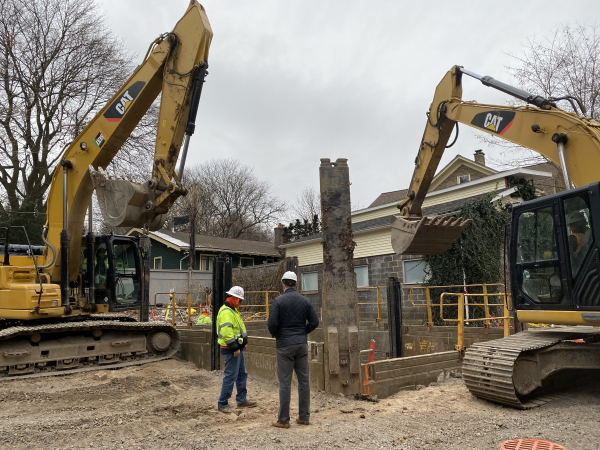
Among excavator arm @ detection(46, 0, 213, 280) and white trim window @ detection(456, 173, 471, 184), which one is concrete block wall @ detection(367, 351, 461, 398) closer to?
excavator arm @ detection(46, 0, 213, 280)

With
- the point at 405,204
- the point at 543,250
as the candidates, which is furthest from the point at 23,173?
the point at 543,250

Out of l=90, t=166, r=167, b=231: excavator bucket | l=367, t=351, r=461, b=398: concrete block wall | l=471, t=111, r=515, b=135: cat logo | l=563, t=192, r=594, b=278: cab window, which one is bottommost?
l=367, t=351, r=461, b=398: concrete block wall

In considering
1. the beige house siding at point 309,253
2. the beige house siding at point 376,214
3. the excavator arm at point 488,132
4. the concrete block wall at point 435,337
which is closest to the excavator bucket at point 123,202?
the excavator arm at point 488,132

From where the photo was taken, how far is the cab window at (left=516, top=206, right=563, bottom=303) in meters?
5.97

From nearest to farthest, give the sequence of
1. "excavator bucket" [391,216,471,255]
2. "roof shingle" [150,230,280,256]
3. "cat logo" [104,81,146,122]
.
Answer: "excavator bucket" [391,216,471,255], "cat logo" [104,81,146,122], "roof shingle" [150,230,280,256]

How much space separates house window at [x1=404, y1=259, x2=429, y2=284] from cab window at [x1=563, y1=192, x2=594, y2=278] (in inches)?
371

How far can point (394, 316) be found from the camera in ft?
37.7

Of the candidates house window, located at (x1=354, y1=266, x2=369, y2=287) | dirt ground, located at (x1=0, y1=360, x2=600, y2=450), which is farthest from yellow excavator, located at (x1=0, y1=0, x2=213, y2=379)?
house window, located at (x1=354, y1=266, x2=369, y2=287)

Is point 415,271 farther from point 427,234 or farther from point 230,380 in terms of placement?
point 230,380

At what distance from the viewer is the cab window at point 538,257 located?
5969 millimetres

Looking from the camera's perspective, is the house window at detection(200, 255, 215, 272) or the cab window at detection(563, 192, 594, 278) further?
the house window at detection(200, 255, 215, 272)

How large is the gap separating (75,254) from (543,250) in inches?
320

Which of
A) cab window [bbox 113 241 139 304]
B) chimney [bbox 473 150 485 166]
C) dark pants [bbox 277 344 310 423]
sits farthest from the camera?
chimney [bbox 473 150 485 166]

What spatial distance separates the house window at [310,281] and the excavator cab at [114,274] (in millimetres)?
10577
